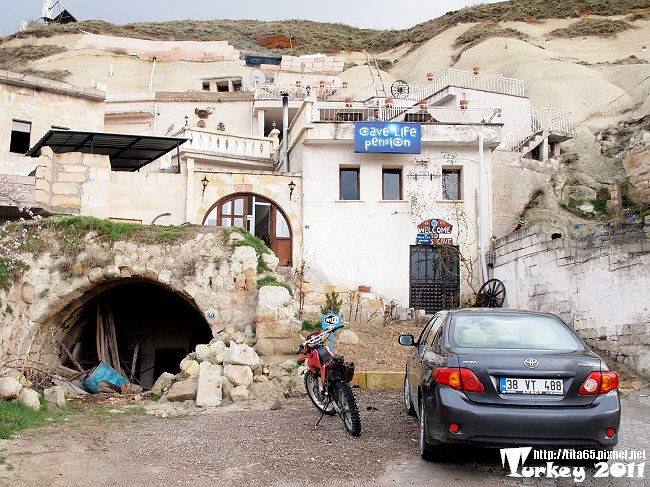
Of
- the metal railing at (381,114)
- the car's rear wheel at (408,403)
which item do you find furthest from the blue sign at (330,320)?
the metal railing at (381,114)

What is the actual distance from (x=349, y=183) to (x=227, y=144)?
4.71m

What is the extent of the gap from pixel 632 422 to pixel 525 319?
3.38 metres

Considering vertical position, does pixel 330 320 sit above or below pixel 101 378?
above

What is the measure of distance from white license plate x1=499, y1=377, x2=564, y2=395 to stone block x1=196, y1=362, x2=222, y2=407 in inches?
212

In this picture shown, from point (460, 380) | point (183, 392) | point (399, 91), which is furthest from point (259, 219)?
point (460, 380)

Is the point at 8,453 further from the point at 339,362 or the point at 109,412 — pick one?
the point at 339,362

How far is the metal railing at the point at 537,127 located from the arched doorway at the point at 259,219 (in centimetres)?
963

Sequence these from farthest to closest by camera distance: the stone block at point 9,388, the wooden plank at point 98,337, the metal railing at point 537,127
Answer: the metal railing at point 537,127
the wooden plank at point 98,337
the stone block at point 9,388

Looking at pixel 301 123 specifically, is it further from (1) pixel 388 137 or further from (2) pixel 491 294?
(2) pixel 491 294

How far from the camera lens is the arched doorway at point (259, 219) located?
65.5 feet

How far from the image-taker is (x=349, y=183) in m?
20.5

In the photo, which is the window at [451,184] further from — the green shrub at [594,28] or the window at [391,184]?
the green shrub at [594,28]

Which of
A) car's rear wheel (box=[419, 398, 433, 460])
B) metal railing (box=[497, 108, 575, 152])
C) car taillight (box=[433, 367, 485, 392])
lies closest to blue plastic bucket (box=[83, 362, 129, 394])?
car's rear wheel (box=[419, 398, 433, 460])

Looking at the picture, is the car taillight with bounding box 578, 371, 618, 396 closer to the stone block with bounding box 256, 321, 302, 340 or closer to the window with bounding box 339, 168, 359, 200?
the stone block with bounding box 256, 321, 302, 340
